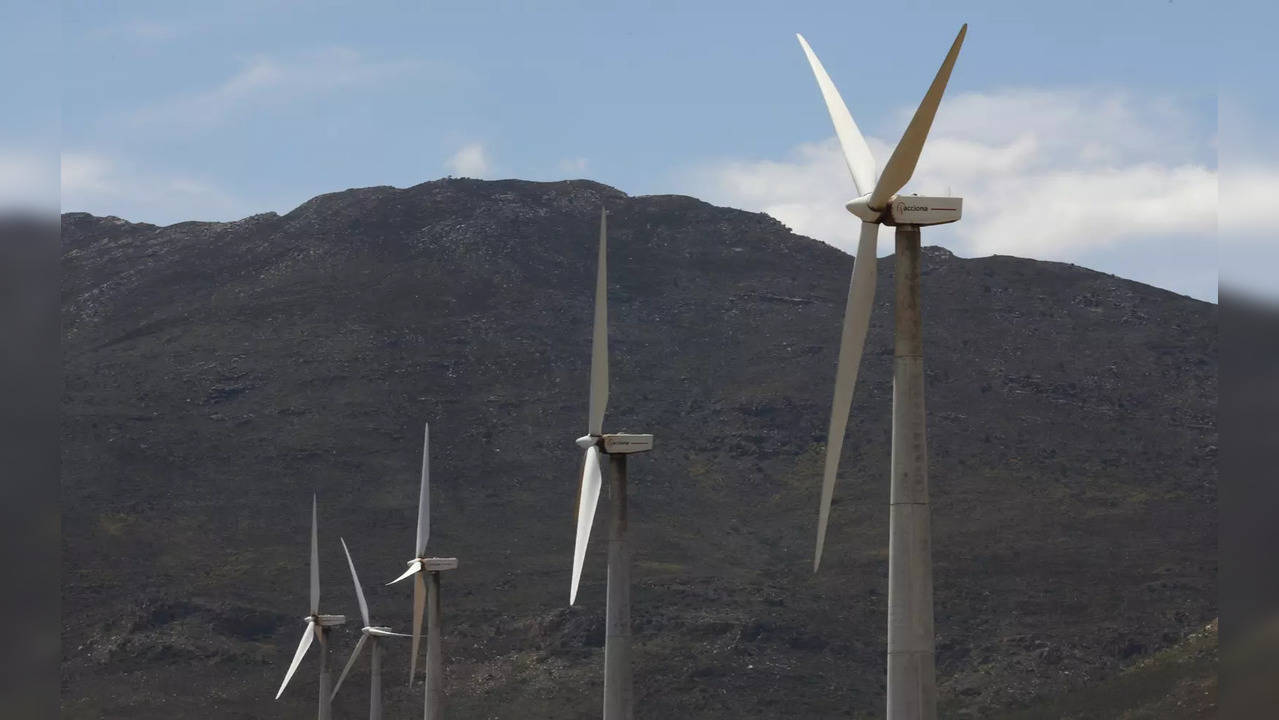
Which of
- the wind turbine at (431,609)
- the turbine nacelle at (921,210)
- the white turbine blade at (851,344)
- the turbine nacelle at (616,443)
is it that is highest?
the turbine nacelle at (921,210)

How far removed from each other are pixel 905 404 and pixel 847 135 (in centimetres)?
771

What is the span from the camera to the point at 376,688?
96.1 metres

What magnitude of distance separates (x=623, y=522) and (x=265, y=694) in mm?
156815

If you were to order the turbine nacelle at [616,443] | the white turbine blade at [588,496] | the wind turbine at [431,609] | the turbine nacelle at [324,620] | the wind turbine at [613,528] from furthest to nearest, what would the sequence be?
the turbine nacelle at [324,620] → the wind turbine at [431,609] → the white turbine blade at [588,496] → the turbine nacelle at [616,443] → the wind turbine at [613,528]

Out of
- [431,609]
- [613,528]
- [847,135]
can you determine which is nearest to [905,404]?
[847,135]

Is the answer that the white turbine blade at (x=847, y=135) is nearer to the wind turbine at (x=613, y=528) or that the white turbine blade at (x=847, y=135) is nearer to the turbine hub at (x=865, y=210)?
the turbine hub at (x=865, y=210)

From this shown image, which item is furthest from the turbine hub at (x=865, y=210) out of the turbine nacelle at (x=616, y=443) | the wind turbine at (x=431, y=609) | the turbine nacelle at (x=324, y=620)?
the turbine nacelle at (x=324, y=620)

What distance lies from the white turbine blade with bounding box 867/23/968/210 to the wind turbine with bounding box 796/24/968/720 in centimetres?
2

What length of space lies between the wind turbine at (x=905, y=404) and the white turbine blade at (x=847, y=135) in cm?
19

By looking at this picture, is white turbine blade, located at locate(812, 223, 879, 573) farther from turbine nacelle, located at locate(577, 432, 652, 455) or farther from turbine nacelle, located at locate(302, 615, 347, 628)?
turbine nacelle, located at locate(302, 615, 347, 628)

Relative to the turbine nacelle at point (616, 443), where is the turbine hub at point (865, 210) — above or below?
above

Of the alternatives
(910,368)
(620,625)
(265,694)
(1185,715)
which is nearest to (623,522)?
(620,625)

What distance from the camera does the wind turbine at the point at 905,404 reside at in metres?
25.0

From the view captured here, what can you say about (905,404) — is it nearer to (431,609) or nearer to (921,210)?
(921,210)
